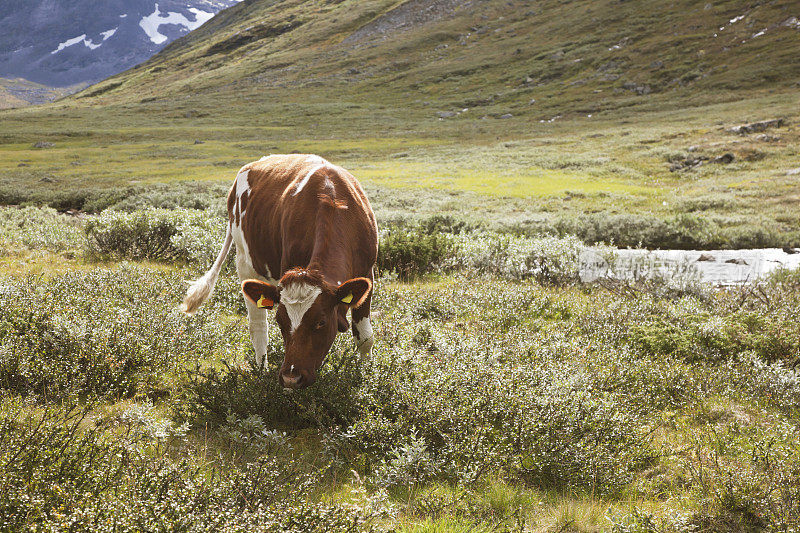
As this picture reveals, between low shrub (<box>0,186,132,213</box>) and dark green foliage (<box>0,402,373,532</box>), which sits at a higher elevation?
low shrub (<box>0,186,132,213</box>)

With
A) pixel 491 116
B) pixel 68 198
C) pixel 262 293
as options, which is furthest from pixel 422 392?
pixel 491 116

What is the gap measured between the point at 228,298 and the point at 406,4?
199852 mm

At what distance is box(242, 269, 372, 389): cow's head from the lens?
405cm

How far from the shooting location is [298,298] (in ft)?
13.3

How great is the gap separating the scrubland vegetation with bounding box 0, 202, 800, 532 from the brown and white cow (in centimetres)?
52

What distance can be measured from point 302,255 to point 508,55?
138 meters

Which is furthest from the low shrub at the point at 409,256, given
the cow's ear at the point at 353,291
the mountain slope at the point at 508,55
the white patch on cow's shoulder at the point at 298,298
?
the mountain slope at the point at 508,55

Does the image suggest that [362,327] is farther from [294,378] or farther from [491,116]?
[491,116]

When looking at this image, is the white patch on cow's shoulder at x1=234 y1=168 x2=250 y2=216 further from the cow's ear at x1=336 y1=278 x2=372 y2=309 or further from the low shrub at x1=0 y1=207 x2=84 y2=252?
the low shrub at x1=0 y1=207 x2=84 y2=252

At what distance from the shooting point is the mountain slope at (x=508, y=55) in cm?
8419

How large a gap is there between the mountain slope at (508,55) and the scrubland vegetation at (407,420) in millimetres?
77930

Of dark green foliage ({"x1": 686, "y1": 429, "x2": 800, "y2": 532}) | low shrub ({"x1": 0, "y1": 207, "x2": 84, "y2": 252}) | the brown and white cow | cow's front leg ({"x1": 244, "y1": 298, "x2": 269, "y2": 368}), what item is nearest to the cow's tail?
the brown and white cow

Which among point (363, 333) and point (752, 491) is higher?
point (363, 333)

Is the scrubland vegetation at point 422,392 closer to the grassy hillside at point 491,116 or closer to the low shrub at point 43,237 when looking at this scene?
the low shrub at point 43,237
